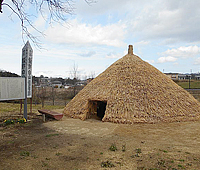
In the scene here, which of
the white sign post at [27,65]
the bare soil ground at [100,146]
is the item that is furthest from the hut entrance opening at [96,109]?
the white sign post at [27,65]

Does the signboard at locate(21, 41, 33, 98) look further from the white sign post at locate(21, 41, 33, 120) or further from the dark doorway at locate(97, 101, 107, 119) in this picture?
the dark doorway at locate(97, 101, 107, 119)

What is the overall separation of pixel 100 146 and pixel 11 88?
611 cm

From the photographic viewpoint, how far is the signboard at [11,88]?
9.17 metres

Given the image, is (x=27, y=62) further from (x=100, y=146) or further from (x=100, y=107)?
(x=100, y=146)

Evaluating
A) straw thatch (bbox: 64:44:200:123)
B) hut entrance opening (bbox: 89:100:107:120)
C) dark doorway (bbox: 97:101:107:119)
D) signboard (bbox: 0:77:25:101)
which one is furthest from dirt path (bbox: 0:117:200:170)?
dark doorway (bbox: 97:101:107:119)

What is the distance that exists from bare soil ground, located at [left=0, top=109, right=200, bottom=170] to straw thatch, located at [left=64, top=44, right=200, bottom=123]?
70 centimetres

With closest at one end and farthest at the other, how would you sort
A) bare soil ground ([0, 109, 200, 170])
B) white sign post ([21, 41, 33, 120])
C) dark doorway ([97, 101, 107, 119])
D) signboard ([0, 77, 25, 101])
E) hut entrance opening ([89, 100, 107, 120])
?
1. bare soil ground ([0, 109, 200, 170])
2. signboard ([0, 77, 25, 101])
3. white sign post ([21, 41, 33, 120])
4. hut entrance opening ([89, 100, 107, 120])
5. dark doorway ([97, 101, 107, 119])

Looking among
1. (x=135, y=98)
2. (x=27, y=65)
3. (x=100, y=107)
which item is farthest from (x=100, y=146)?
(x=100, y=107)

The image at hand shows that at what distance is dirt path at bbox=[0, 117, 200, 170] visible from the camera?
4.62 metres

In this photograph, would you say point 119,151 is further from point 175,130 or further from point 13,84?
point 13,84

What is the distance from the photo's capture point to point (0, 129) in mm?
8359

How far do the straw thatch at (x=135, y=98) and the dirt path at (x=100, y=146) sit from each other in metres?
0.69

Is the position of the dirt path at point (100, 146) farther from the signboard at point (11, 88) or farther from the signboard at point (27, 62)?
the signboard at point (27, 62)

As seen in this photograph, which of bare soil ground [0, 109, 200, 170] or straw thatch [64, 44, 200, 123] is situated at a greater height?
straw thatch [64, 44, 200, 123]
